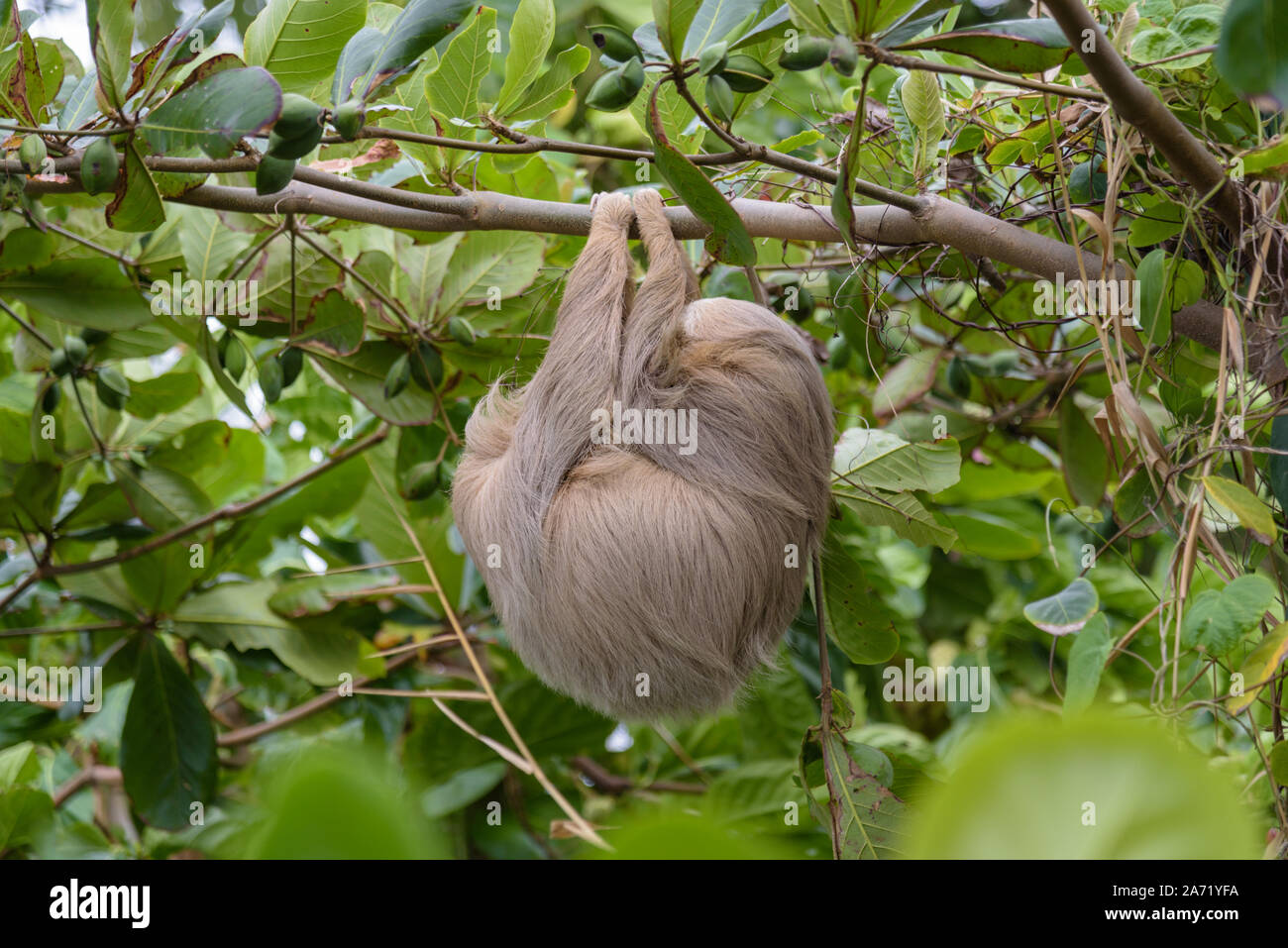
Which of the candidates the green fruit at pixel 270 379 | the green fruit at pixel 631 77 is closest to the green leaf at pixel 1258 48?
the green fruit at pixel 631 77

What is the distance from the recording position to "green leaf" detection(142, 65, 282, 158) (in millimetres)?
1474

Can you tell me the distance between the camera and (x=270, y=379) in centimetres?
237

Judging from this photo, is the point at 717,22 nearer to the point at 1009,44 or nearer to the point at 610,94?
the point at 610,94

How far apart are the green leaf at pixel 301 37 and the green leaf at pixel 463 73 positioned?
0.59 feet

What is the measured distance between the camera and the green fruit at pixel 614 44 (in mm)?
1678

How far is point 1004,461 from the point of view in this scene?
3.28 m

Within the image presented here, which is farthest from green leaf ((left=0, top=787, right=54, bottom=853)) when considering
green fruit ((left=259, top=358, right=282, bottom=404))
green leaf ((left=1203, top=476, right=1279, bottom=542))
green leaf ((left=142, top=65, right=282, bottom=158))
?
green leaf ((left=1203, top=476, right=1279, bottom=542))

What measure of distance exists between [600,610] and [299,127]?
100cm

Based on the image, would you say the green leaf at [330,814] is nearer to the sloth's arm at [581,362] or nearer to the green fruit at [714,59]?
the green fruit at [714,59]

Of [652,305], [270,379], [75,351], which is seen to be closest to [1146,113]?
[652,305]

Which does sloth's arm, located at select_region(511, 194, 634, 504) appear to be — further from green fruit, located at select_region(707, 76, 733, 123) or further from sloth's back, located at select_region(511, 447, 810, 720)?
green fruit, located at select_region(707, 76, 733, 123)

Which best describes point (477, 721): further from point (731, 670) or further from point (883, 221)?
point (883, 221)

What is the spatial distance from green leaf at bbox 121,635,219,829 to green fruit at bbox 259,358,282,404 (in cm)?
94

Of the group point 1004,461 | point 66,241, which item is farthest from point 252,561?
point 1004,461
